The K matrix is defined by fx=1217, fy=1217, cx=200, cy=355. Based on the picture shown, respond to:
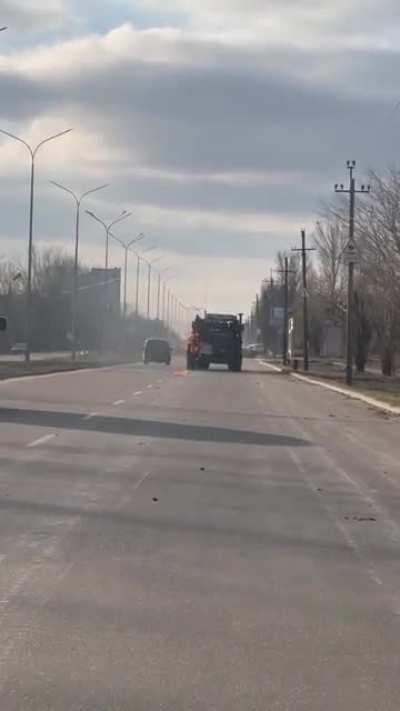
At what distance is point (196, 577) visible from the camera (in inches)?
348

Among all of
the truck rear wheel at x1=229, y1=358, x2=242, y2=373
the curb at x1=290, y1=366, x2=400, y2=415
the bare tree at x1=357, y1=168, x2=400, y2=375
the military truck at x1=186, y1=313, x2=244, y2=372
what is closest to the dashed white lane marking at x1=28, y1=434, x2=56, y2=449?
the curb at x1=290, y1=366, x2=400, y2=415

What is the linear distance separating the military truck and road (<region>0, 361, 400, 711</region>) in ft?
156

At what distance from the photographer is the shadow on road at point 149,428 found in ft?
68.5

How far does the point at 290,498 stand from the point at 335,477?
8.33ft

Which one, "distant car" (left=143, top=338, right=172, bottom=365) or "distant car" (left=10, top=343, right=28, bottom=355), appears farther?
"distant car" (left=10, top=343, right=28, bottom=355)

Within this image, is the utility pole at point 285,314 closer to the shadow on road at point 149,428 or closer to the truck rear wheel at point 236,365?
the truck rear wheel at point 236,365

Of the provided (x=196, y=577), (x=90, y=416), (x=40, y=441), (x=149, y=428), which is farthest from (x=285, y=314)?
(x=196, y=577)

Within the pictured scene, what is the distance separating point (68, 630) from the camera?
7172mm

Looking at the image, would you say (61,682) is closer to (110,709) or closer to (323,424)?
(110,709)

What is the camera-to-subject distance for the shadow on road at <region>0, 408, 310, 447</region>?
20.9 metres

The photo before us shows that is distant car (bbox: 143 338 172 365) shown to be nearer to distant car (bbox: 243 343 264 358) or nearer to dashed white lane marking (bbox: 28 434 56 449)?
distant car (bbox: 243 343 264 358)

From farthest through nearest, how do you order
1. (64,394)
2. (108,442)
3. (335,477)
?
(64,394), (108,442), (335,477)

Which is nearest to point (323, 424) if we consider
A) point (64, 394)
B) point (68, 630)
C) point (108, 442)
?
point (108, 442)

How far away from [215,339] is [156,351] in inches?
684
